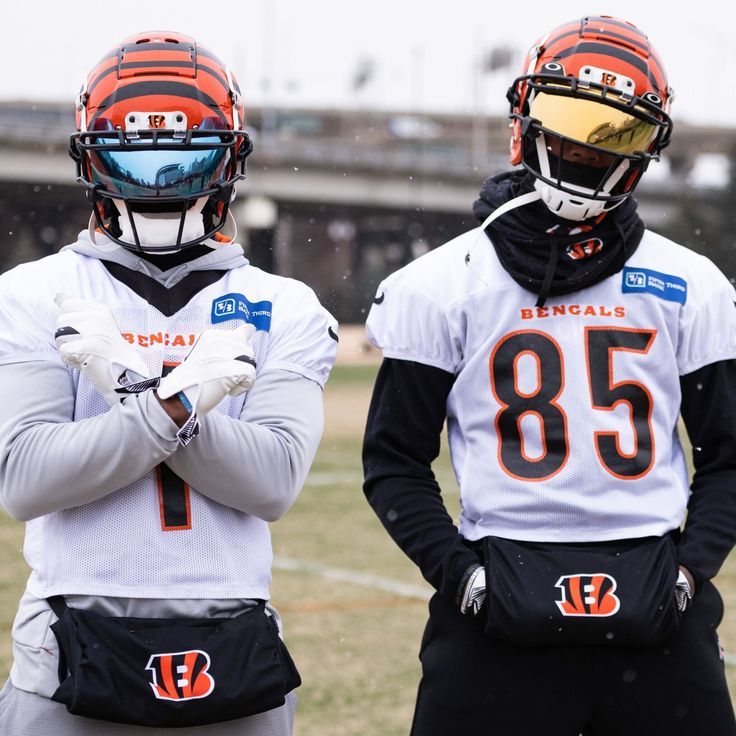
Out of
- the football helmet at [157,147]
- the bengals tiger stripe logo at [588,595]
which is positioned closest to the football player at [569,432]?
the bengals tiger stripe logo at [588,595]

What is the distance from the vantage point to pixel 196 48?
2.64m

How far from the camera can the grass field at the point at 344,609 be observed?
463 cm

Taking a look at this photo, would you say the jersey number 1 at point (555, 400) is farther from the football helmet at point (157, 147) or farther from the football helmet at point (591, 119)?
the football helmet at point (157, 147)

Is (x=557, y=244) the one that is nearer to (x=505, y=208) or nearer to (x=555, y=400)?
(x=505, y=208)

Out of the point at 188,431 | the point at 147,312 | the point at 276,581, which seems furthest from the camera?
the point at 276,581

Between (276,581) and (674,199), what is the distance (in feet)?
119

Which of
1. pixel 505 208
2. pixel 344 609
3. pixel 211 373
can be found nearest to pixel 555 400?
pixel 505 208

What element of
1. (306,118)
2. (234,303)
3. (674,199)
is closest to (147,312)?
(234,303)

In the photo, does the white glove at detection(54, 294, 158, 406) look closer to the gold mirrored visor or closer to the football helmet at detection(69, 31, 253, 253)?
the football helmet at detection(69, 31, 253, 253)

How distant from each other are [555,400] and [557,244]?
0.36 metres

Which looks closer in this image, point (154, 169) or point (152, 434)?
point (152, 434)

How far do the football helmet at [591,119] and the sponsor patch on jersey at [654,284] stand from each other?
0.53 ft

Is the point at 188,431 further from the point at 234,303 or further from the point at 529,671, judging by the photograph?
the point at 529,671

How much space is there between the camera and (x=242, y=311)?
7.99ft
